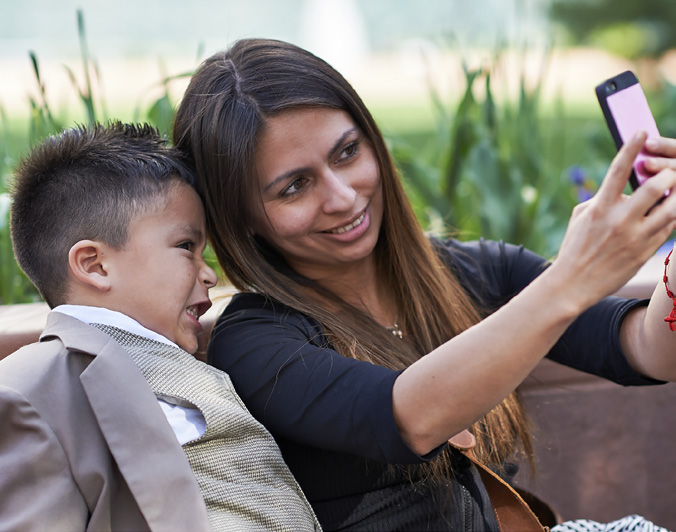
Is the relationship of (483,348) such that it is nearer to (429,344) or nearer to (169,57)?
(429,344)

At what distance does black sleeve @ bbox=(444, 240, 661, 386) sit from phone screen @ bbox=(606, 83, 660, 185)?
46 centimetres

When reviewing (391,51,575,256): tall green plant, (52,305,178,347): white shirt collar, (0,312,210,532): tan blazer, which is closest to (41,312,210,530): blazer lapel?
(0,312,210,532): tan blazer

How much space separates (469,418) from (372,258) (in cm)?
67

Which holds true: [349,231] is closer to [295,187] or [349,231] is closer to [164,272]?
[295,187]

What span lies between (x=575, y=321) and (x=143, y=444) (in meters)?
0.86

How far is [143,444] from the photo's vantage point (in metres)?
1.09

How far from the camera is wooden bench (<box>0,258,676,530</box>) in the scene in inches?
75.0

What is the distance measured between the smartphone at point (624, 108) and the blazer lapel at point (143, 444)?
2.32 feet

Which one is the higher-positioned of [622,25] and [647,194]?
[647,194]

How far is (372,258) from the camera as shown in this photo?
171cm

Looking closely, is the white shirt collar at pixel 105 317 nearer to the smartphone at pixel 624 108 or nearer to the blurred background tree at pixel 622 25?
the smartphone at pixel 624 108

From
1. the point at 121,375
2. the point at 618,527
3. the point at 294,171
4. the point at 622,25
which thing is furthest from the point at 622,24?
the point at 121,375

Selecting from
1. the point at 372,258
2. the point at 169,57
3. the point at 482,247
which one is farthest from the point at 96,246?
the point at 169,57

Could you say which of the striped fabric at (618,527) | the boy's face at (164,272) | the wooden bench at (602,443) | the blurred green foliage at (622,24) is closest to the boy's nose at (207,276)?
the boy's face at (164,272)
